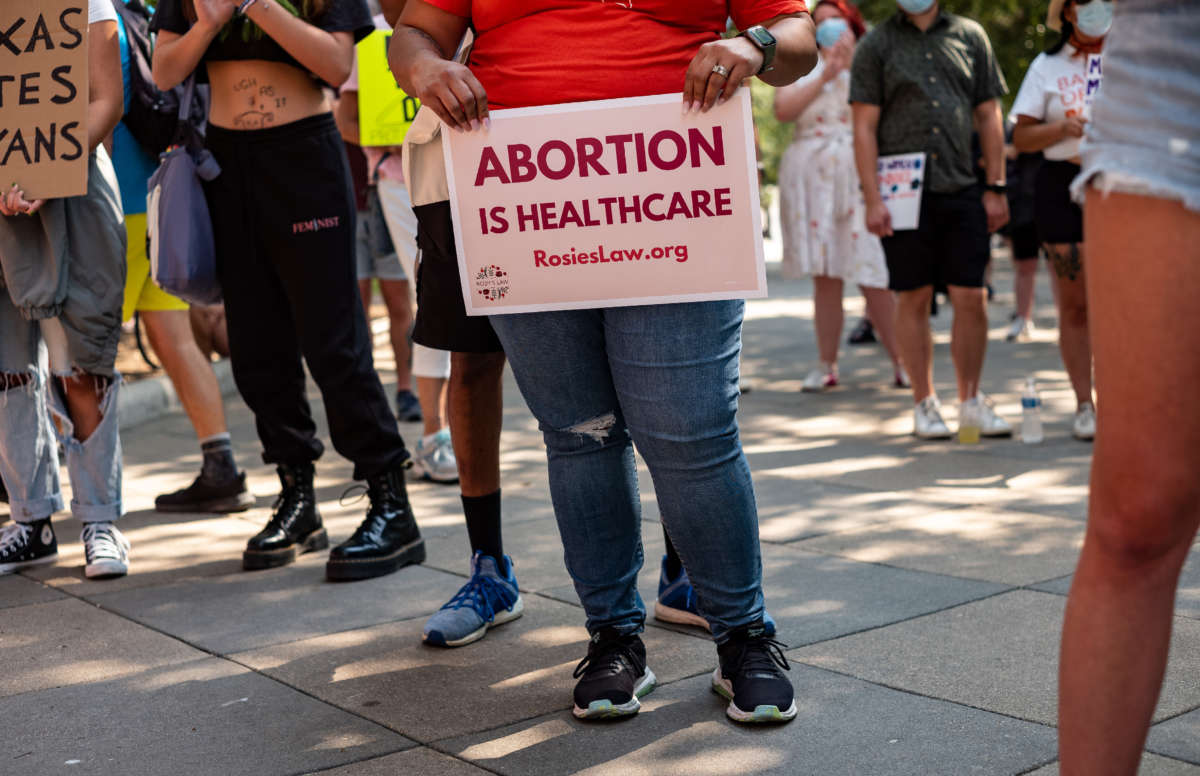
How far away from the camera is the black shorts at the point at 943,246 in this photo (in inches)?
259

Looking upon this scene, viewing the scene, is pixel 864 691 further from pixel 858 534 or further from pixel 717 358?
pixel 858 534

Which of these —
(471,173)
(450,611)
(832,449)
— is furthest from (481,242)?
(832,449)

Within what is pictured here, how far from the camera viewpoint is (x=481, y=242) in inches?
116

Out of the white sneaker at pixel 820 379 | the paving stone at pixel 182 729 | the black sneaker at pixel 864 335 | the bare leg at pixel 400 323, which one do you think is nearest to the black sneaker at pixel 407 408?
the bare leg at pixel 400 323

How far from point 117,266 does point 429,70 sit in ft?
6.49

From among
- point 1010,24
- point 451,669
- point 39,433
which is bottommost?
point 451,669

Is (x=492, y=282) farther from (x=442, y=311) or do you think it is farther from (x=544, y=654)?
(x=544, y=654)

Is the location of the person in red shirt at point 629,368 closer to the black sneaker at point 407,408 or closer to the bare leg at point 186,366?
the bare leg at point 186,366

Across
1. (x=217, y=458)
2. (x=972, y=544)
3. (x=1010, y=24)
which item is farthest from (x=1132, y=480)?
(x=1010, y=24)

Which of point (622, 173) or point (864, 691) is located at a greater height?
point (622, 173)

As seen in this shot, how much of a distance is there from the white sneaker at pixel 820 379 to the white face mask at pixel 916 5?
8.11ft

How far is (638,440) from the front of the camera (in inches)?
116

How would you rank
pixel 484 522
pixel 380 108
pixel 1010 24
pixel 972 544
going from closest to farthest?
pixel 484 522 < pixel 972 544 < pixel 380 108 < pixel 1010 24

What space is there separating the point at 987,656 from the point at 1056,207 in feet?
12.0
